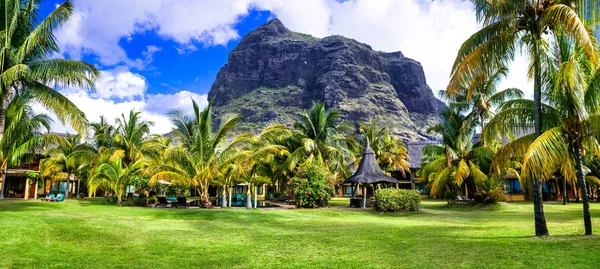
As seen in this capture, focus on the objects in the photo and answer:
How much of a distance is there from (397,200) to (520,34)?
34.9ft

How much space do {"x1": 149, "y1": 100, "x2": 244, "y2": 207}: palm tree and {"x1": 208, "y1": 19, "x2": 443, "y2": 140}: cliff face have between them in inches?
3462

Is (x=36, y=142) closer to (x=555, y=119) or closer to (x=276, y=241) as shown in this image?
(x=276, y=241)

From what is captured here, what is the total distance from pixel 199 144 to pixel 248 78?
127759mm

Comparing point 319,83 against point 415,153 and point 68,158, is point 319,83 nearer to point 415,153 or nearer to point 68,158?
point 415,153

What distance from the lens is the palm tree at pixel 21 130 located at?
552 inches

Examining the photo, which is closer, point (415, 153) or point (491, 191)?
point (491, 191)

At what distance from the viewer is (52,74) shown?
474 inches

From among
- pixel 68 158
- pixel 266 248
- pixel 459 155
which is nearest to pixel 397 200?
pixel 459 155

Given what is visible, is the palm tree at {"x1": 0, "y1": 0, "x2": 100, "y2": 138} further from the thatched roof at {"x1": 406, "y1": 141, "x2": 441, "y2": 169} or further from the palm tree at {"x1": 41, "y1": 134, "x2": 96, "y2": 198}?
the thatched roof at {"x1": 406, "y1": 141, "x2": 441, "y2": 169}

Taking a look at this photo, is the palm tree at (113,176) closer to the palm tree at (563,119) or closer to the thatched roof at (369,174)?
the thatched roof at (369,174)

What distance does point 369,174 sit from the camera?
2323cm

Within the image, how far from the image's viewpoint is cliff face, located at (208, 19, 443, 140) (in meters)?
118

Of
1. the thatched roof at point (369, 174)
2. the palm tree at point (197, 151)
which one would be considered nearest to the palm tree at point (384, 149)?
the thatched roof at point (369, 174)

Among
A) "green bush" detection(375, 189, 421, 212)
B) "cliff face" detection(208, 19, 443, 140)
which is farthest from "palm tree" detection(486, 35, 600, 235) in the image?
"cliff face" detection(208, 19, 443, 140)
